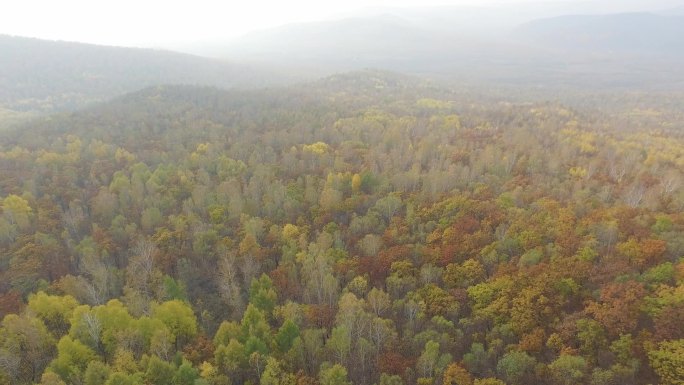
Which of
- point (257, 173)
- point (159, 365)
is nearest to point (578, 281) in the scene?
point (159, 365)

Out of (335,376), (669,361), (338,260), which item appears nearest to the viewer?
(669,361)

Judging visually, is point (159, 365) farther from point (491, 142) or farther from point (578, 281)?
point (491, 142)

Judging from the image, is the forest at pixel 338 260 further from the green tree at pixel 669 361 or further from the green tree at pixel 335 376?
the green tree at pixel 335 376

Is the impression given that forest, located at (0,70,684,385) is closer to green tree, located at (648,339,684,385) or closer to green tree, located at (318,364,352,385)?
green tree, located at (648,339,684,385)

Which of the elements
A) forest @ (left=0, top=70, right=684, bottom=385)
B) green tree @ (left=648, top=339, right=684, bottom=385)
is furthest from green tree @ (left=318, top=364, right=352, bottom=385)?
green tree @ (left=648, top=339, right=684, bottom=385)

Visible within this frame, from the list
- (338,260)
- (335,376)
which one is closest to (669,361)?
(335,376)

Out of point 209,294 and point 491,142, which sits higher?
point 491,142

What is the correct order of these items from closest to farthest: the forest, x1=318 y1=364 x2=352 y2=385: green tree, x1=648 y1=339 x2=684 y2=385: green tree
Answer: x1=648 y1=339 x2=684 y2=385: green tree, x1=318 y1=364 x2=352 y2=385: green tree, the forest

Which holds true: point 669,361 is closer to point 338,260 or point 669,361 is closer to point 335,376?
point 335,376
